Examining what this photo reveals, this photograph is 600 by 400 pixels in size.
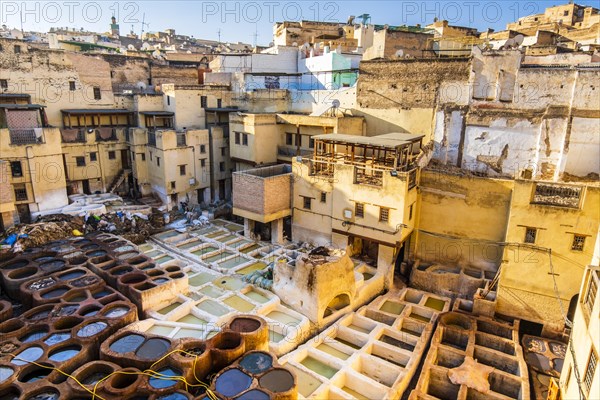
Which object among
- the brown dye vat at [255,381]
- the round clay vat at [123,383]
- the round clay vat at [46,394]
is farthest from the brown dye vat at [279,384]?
the round clay vat at [46,394]

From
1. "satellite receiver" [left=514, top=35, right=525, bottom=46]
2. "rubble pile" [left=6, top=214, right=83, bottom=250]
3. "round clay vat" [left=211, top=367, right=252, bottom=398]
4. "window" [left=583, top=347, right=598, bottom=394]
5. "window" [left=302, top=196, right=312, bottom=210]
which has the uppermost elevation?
"satellite receiver" [left=514, top=35, right=525, bottom=46]

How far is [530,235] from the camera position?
21.3 metres

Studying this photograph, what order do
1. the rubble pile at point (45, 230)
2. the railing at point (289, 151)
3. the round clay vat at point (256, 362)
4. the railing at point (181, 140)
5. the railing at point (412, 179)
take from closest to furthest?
the round clay vat at point (256, 362) < the railing at point (412, 179) < the rubble pile at point (45, 230) < the railing at point (181, 140) < the railing at point (289, 151)

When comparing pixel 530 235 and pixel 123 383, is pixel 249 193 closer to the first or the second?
pixel 123 383

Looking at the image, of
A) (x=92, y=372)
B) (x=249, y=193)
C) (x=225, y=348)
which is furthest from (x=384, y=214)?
(x=92, y=372)

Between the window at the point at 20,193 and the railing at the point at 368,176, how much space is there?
71.7 feet

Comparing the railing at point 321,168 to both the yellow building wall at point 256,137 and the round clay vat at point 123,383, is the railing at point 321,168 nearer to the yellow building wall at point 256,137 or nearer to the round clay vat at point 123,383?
the yellow building wall at point 256,137

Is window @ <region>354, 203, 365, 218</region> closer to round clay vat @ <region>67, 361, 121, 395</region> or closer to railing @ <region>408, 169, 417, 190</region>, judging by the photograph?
railing @ <region>408, 169, 417, 190</region>

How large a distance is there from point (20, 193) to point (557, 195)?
A: 31997 mm

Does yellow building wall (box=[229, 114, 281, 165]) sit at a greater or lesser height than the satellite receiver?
lesser

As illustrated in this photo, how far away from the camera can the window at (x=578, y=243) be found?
20080 millimetres

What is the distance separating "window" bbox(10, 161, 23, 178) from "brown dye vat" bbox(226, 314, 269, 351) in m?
20.3

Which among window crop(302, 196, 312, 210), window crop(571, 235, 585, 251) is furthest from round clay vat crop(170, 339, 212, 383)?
window crop(571, 235, 585, 251)

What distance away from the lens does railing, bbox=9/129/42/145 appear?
90.1ft
